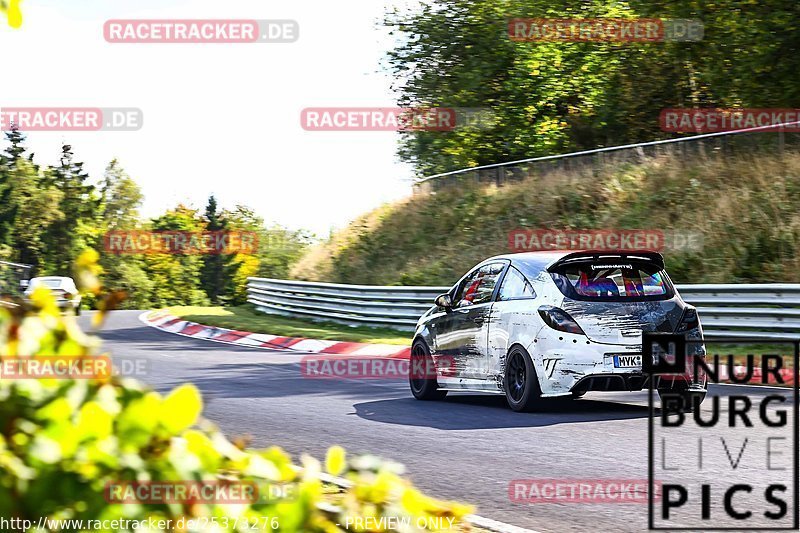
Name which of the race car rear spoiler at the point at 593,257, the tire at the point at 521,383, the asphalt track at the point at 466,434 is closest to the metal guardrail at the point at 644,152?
the asphalt track at the point at 466,434

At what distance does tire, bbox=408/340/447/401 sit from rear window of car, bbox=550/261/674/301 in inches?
97.1

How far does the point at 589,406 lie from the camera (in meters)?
11.7

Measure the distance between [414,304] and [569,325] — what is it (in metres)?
13.8

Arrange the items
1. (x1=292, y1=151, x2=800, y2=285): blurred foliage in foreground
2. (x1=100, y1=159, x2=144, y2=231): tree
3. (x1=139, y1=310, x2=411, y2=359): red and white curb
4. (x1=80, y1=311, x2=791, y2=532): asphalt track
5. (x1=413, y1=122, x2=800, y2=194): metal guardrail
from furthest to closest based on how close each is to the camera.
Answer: (x1=100, y1=159, x2=144, y2=231): tree < (x1=413, y1=122, x2=800, y2=194): metal guardrail < (x1=292, y1=151, x2=800, y2=285): blurred foliage in foreground < (x1=139, y1=310, x2=411, y2=359): red and white curb < (x1=80, y1=311, x2=791, y2=532): asphalt track

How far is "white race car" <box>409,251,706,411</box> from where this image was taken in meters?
10.5

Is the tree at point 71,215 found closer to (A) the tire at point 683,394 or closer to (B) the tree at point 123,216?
(B) the tree at point 123,216

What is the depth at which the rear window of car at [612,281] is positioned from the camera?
35.1 feet

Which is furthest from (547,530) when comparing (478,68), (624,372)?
(478,68)

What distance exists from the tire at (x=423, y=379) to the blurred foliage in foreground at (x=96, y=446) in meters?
10.6

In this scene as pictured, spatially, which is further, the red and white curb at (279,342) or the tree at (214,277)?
the tree at (214,277)

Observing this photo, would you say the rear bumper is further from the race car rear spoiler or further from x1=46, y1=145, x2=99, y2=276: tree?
x1=46, y1=145, x2=99, y2=276: tree

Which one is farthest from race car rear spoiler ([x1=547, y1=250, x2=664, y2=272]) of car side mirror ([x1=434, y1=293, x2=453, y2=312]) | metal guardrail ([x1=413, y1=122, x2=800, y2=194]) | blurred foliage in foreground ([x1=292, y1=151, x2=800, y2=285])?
metal guardrail ([x1=413, y1=122, x2=800, y2=194])

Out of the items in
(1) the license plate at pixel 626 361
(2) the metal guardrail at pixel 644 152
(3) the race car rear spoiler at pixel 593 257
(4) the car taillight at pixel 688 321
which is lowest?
(1) the license plate at pixel 626 361

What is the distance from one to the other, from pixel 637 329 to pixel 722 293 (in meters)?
7.34
